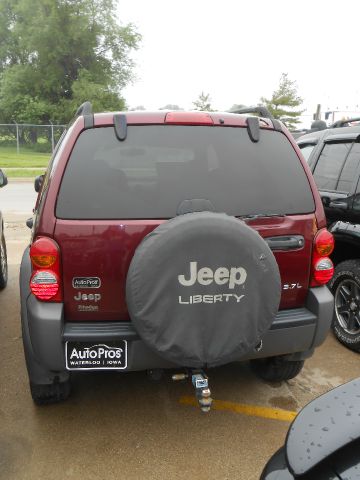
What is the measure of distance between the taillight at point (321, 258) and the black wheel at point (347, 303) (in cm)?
117

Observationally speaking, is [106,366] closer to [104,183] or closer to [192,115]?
[104,183]

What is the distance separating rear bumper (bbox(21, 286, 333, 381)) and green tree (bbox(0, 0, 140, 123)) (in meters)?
35.7

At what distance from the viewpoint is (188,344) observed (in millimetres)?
2125

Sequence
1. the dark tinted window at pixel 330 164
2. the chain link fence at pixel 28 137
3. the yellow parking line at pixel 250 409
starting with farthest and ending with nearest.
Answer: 1. the chain link fence at pixel 28 137
2. the dark tinted window at pixel 330 164
3. the yellow parking line at pixel 250 409

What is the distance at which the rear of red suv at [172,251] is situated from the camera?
211 centimetres

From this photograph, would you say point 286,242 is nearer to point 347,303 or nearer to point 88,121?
point 88,121

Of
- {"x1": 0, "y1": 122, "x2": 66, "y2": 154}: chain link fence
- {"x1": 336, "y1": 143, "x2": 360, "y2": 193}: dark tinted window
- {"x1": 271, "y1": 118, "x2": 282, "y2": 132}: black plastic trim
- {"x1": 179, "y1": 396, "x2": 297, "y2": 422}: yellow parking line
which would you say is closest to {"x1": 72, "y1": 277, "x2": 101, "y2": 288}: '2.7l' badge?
{"x1": 179, "y1": 396, "x2": 297, "y2": 422}: yellow parking line

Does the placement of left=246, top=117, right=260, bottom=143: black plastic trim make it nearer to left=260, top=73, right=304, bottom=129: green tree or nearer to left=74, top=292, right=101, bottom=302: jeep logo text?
left=74, top=292, right=101, bottom=302: jeep logo text

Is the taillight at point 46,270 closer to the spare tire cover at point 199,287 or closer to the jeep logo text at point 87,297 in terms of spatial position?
the jeep logo text at point 87,297

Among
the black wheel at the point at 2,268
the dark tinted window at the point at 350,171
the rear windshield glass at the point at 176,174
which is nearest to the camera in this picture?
the rear windshield glass at the point at 176,174

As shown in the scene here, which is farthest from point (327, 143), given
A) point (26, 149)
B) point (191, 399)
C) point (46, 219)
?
point (26, 149)

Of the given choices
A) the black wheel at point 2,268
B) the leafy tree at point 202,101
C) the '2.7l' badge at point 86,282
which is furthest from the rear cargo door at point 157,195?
the leafy tree at point 202,101

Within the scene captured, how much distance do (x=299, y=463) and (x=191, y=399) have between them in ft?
5.68

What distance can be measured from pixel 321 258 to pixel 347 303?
1.44m
